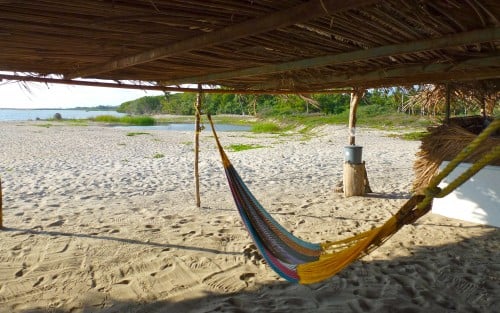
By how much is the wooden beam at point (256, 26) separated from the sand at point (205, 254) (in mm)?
1125

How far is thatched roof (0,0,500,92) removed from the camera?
111 cm

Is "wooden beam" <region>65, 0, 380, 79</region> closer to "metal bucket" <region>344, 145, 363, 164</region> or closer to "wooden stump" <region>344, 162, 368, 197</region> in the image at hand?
"metal bucket" <region>344, 145, 363, 164</region>

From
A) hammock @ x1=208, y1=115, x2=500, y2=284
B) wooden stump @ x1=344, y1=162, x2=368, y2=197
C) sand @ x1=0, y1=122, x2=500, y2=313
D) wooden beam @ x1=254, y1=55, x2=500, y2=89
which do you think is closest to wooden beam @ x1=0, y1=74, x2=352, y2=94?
wooden beam @ x1=254, y1=55, x2=500, y2=89

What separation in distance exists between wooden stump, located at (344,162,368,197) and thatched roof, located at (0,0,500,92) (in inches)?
65.8

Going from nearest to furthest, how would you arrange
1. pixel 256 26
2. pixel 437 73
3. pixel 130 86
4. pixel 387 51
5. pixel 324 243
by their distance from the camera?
1. pixel 256 26
2. pixel 387 51
3. pixel 324 243
4. pixel 437 73
5. pixel 130 86

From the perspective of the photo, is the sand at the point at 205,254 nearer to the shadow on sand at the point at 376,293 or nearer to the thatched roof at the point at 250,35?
the shadow on sand at the point at 376,293

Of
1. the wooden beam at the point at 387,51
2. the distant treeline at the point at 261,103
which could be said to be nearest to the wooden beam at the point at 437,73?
the wooden beam at the point at 387,51

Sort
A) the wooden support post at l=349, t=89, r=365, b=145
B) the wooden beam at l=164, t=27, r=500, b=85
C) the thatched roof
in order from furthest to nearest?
the wooden support post at l=349, t=89, r=365, b=145 < the wooden beam at l=164, t=27, r=500, b=85 < the thatched roof

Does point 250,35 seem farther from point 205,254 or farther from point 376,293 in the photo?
point 205,254

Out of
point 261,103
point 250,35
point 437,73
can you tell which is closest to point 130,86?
point 250,35

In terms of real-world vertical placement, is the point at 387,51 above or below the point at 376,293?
above

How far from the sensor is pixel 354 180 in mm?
3818

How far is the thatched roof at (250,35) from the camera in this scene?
3.63ft

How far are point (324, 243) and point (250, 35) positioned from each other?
105 centimetres
